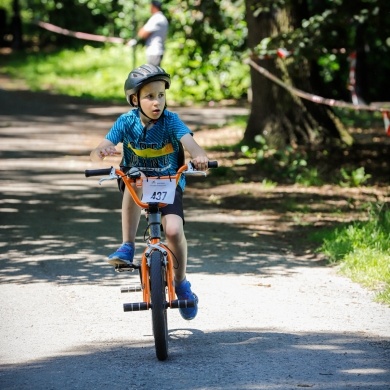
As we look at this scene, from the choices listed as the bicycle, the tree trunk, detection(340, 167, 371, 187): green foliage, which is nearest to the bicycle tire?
the bicycle

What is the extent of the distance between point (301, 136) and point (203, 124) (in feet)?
11.9

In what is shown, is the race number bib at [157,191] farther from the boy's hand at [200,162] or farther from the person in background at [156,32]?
the person in background at [156,32]

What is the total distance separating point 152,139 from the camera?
5.75 meters

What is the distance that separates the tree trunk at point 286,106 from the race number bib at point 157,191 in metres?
8.27

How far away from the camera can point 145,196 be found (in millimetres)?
5504

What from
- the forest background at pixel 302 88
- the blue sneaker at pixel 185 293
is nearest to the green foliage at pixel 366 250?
the forest background at pixel 302 88

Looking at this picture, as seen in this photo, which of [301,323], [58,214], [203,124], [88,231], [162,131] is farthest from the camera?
[203,124]

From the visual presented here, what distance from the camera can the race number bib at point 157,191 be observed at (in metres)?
5.50

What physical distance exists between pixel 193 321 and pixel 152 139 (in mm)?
1329

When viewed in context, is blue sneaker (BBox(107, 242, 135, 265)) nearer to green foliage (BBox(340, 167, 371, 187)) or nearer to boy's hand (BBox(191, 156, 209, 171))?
boy's hand (BBox(191, 156, 209, 171))

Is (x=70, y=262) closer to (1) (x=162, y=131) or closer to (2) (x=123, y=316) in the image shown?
(2) (x=123, y=316)

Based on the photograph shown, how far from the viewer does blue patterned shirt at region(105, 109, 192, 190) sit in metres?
5.73

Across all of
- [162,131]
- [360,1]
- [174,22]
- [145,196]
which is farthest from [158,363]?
[174,22]

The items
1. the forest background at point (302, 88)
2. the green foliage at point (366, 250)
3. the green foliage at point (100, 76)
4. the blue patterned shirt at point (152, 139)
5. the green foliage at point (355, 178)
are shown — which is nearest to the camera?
the blue patterned shirt at point (152, 139)
